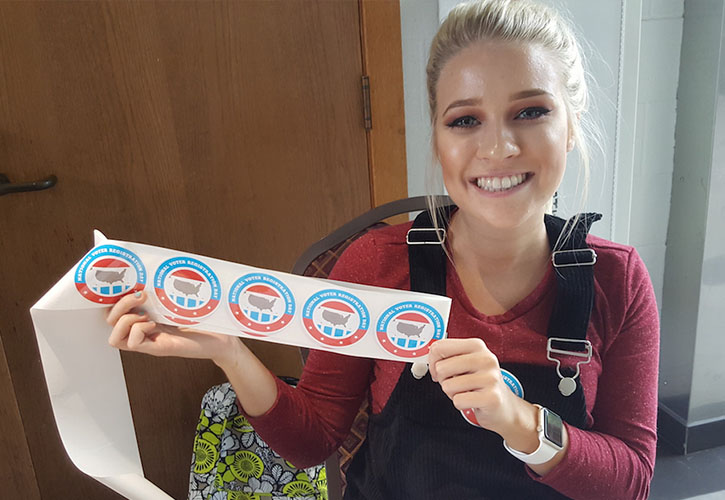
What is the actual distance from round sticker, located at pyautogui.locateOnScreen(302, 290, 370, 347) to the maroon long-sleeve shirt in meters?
0.18

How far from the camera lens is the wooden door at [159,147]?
138 centimetres

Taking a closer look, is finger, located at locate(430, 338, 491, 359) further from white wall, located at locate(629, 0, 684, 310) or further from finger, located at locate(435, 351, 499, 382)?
white wall, located at locate(629, 0, 684, 310)

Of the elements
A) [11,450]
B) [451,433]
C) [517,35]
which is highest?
[517,35]

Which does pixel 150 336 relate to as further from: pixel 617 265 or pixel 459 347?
pixel 617 265

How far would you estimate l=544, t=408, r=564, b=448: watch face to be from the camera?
75 centimetres

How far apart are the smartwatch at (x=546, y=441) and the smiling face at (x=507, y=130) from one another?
279mm

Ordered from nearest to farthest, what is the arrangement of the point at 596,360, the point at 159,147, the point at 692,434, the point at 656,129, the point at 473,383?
the point at 473,383
the point at 596,360
the point at 159,147
the point at 656,129
the point at 692,434

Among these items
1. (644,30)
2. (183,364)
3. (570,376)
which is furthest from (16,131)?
(644,30)

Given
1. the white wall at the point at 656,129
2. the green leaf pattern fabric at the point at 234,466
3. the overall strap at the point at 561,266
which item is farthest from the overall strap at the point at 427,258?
the white wall at the point at 656,129

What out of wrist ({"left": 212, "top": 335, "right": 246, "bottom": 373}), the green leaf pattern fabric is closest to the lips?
wrist ({"left": 212, "top": 335, "right": 246, "bottom": 373})

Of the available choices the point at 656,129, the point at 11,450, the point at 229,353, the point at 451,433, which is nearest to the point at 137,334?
the point at 229,353

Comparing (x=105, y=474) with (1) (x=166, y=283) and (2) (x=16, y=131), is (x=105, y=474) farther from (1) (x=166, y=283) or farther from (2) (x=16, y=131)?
(2) (x=16, y=131)

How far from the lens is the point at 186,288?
717mm

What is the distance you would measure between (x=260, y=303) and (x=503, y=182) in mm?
383
